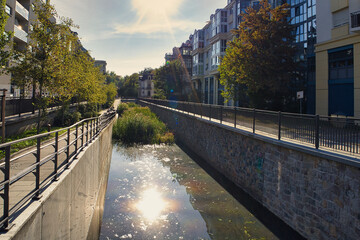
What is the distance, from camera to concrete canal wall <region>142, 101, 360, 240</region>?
6.14 metres

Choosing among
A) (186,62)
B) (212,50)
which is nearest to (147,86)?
(186,62)

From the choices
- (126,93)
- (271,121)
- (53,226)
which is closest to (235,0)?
(271,121)

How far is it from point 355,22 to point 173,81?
37.8m

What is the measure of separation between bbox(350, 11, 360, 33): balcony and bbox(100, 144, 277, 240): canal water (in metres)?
12.8

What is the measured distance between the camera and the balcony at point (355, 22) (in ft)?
52.3

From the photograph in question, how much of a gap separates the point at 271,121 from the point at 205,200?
4.25 metres

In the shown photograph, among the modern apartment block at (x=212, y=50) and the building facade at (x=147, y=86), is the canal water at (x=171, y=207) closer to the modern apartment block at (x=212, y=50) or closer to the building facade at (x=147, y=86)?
the modern apartment block at (x=212, y=50)

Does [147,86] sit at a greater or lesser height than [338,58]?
greater

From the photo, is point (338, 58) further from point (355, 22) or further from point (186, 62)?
point (186, 62)

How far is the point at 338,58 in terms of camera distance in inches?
723

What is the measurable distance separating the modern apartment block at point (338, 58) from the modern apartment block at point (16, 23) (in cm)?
2270

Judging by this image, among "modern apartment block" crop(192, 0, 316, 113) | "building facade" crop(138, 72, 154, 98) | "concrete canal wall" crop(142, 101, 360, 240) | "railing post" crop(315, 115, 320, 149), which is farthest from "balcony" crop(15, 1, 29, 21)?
"building facade" crop(138, 72, 154, 98)

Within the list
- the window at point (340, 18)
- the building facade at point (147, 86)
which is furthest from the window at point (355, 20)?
the building facade at point (147, 86)

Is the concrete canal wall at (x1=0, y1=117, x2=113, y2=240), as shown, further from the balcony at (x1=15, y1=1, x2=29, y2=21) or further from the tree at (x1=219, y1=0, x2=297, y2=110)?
the balcony at (x1=15, y1=1, x2=29, y2=21)
